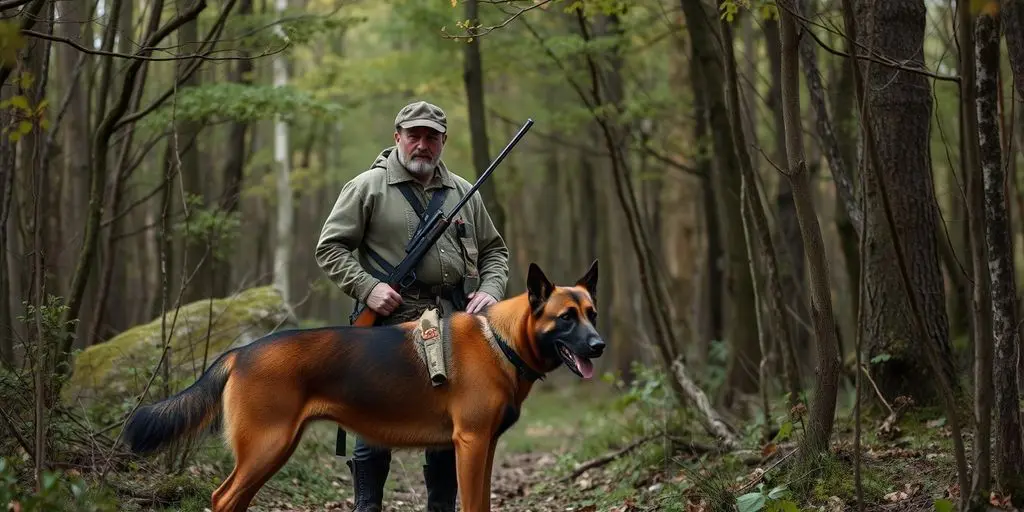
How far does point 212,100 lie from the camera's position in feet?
36.5

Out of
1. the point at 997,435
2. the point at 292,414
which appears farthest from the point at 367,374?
the point at 997,435

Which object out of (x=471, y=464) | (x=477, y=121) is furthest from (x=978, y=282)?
(x=477, y=121)

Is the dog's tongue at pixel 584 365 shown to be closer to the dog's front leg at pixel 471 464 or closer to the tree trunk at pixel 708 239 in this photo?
the dog's front leg at pixel 471 464

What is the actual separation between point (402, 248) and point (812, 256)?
2553 millimetres

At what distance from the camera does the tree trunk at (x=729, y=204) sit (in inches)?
456

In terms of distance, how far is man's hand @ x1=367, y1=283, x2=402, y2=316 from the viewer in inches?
242

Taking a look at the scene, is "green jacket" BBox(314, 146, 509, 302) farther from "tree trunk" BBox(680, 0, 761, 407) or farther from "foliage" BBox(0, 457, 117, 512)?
"tree trunk" BBox(680, 0, 761, 407)

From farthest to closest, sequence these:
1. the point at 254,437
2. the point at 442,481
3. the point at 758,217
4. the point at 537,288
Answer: the point at 758,217
the point at 442,481
the point at 537,288
the point at 254,437

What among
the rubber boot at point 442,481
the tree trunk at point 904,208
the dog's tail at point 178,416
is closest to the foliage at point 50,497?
the dog's tail at point 178,416

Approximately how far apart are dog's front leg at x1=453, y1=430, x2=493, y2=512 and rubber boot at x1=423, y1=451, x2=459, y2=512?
0.83 meters

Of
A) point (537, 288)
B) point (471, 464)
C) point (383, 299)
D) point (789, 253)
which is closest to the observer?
point (471, 464)

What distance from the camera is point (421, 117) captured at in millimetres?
6320

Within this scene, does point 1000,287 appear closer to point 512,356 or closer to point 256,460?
point 512,356

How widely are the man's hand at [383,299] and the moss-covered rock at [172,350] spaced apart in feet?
7.90
